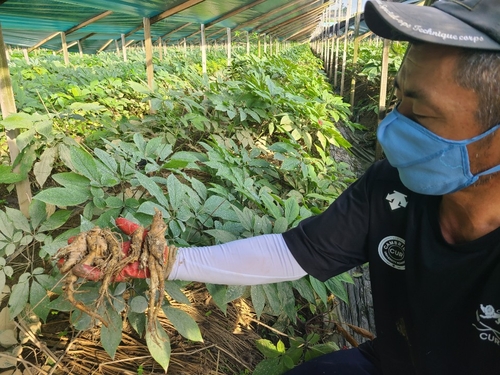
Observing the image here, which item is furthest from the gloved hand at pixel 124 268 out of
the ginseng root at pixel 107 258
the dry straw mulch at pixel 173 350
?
the dry straw mulch at pixel 173 350

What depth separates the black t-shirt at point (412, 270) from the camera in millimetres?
1000

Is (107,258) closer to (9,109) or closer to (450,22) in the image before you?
(450,22)

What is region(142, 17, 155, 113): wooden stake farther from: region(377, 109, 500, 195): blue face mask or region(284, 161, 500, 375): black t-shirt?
region(377, 109, 500, 195): blue face mask

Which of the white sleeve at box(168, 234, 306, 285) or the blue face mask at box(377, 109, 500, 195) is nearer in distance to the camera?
the blue face mask at box(377, 109, 500, 195)

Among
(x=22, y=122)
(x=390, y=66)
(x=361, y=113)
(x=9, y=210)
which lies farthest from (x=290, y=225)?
(x=361, y=113)

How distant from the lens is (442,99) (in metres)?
0.92

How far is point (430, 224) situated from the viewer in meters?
1.14

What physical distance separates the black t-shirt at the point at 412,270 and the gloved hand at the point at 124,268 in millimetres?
528

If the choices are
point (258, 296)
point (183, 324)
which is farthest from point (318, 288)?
point (183, 324)

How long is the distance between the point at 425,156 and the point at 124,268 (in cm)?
92

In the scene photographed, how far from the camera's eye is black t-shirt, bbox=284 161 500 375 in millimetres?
1000

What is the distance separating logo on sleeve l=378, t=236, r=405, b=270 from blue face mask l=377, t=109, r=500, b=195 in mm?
225

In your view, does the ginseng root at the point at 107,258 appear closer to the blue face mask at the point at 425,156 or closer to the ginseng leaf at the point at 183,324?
the ginseng leaf at the point at 183,324

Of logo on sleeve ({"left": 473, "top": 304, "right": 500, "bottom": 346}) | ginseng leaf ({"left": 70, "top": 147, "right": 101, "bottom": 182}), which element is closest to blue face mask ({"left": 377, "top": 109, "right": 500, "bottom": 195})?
logo on sleeve ({"left": 473, "top": 304, "right": 500, "bottom": 346})
